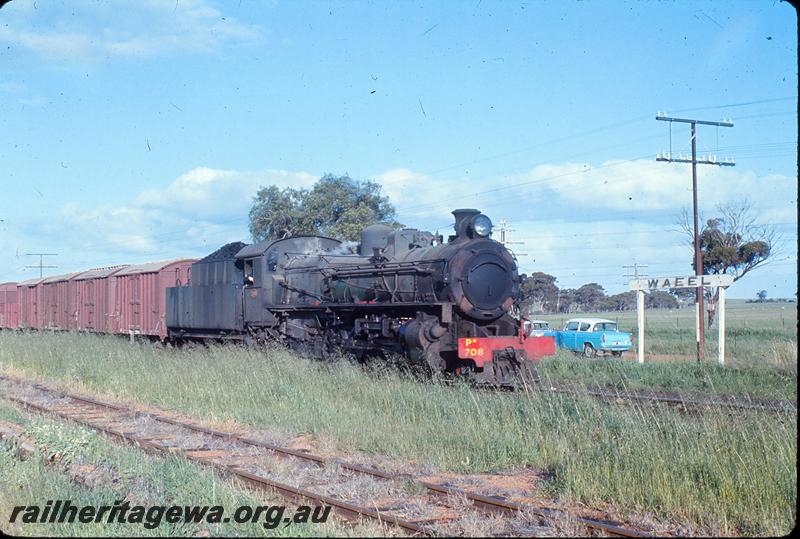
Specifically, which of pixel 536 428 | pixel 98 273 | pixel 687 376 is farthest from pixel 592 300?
pixel 536 428

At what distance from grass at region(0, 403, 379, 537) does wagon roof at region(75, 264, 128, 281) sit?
23.8 m

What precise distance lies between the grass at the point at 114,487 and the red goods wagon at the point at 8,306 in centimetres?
3772

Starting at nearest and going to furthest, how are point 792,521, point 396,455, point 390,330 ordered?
point 792,521, point 396,455, point 390,330

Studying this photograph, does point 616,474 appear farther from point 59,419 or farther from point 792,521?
point 59,419

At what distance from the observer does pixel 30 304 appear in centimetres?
4147

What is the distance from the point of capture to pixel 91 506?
22.4 feet

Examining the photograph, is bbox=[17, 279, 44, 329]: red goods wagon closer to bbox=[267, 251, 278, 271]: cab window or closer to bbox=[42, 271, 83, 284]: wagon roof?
bbox=[42, 271, 83, 284]: wagon roof

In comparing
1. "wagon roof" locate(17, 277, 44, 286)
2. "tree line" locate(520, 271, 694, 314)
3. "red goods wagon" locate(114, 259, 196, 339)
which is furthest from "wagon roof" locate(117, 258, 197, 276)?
"tree line" locate(520, 271, 694, 314)

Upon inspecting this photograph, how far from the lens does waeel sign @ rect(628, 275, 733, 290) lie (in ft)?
64.8

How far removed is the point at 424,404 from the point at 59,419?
242 inches

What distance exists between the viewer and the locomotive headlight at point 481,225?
51.2ft

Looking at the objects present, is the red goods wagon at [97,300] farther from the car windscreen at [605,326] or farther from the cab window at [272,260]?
the car windscreen at [605,326]

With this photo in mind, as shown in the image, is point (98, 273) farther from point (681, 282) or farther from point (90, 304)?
point (681, 282)

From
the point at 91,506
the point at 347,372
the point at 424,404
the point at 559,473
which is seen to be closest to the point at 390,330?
the point at 347,372
